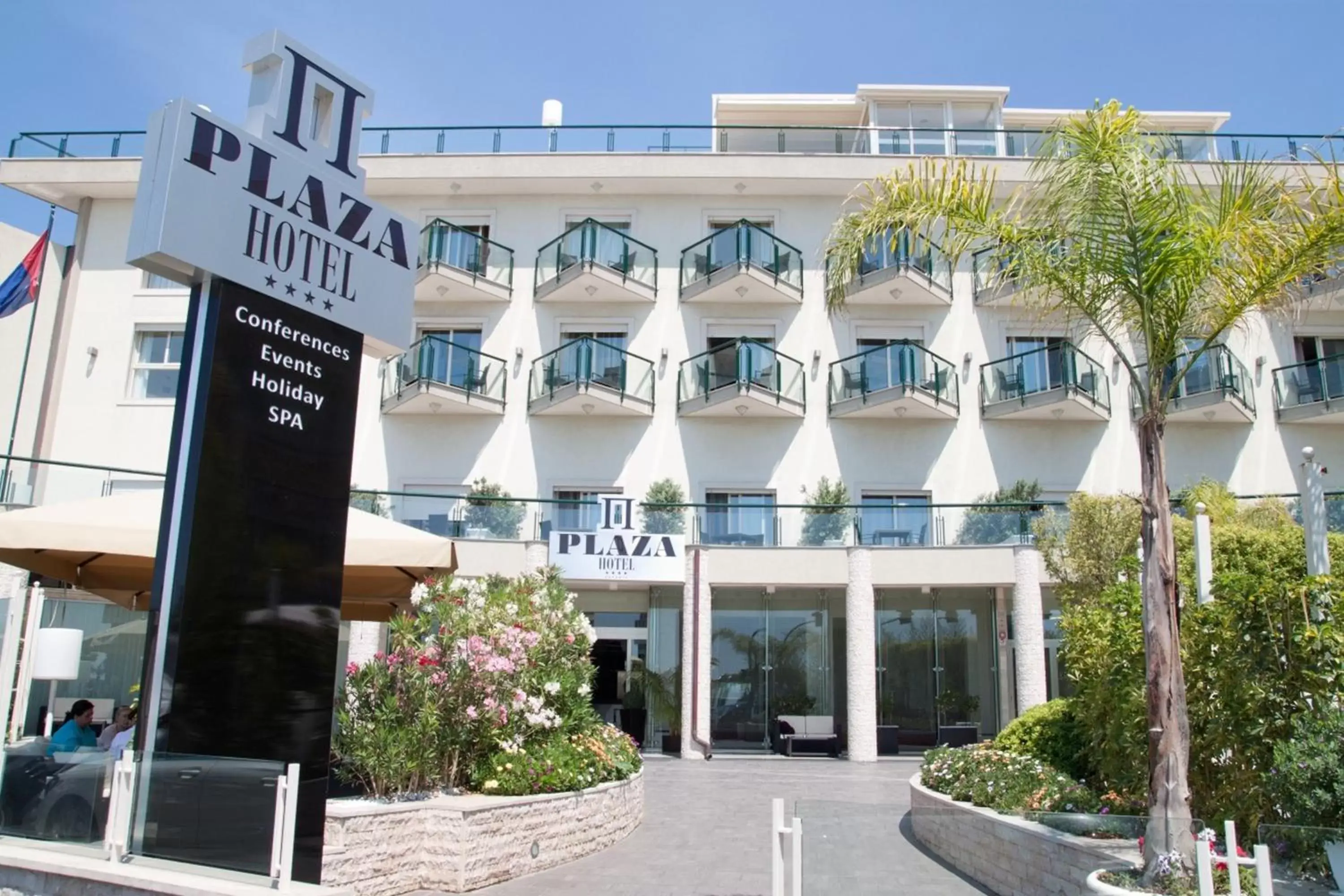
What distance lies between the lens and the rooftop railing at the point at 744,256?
874 inches

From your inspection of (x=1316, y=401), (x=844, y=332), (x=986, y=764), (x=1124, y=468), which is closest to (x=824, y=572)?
(x=844, y=332)

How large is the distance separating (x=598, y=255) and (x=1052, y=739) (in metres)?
14.7

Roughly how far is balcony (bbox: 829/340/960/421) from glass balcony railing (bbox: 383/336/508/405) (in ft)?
25.0

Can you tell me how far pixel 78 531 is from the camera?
7.09m

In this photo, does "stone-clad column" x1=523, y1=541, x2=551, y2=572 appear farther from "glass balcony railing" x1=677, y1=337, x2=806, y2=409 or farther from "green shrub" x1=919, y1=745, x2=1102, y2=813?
"green shrub" x1=919, y1=745, x2=1102, y2=813

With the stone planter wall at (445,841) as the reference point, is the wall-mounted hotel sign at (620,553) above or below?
above

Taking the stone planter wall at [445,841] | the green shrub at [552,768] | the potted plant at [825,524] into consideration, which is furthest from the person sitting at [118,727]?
the potted plant at [825,524]

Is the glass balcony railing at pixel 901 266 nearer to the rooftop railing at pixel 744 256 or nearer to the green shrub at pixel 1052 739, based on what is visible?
the rooftop railing at pixel 744 256

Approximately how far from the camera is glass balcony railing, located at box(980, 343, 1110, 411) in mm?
21656

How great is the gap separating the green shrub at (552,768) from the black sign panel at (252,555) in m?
2.48

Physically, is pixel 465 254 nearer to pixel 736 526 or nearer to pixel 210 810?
pixel 736 526

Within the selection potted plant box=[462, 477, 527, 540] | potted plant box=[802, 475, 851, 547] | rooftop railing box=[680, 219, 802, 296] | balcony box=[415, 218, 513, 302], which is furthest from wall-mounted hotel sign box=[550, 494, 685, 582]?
balcony box=[415, 218, 513, 302]

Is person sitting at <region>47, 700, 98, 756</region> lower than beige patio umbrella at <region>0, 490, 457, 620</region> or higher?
lower

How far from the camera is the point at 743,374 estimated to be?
2148 centimetres
